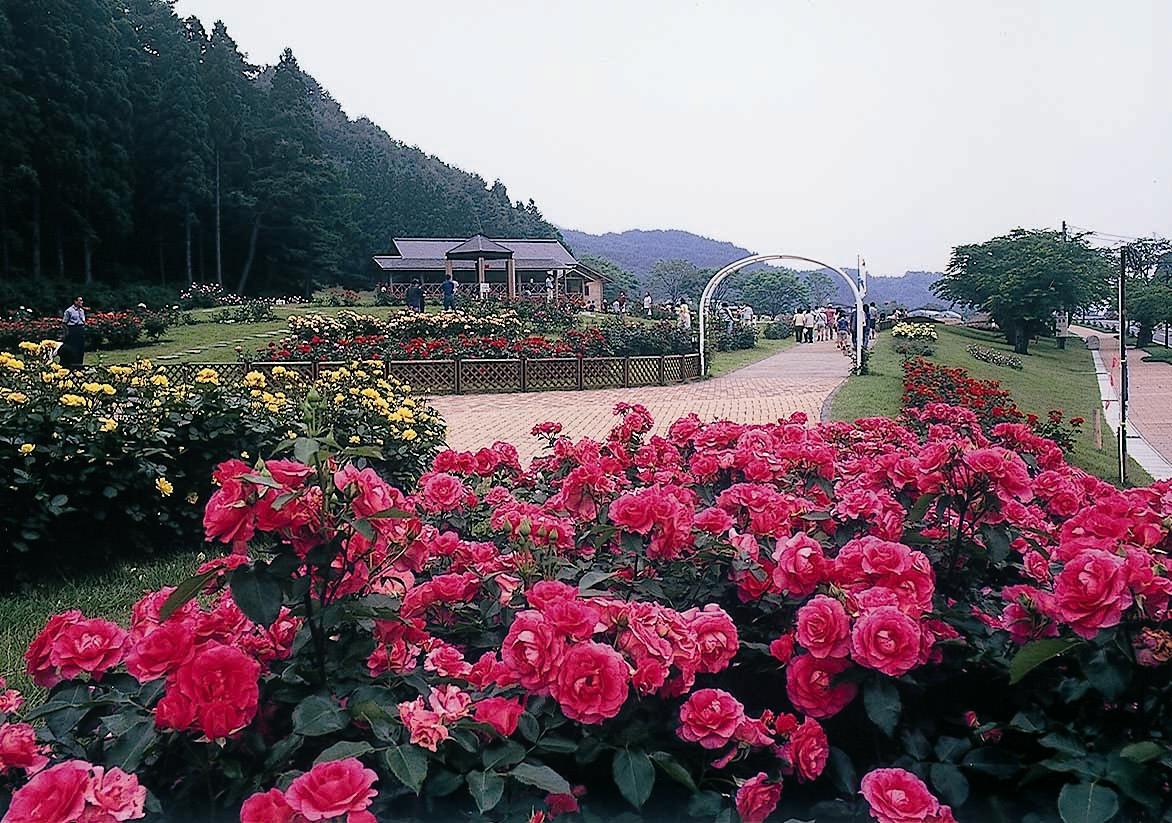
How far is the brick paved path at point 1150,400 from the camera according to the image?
11.5m

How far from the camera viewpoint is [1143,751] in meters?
1.28

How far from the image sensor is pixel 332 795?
1082 millimetres

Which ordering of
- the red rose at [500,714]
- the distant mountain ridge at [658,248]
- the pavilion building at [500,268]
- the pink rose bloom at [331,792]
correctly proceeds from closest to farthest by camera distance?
the pink rose bloom at [331,792], the red rose at [500,714], the pavilion building at [500,268], the distant mountain ridge at [658,248]

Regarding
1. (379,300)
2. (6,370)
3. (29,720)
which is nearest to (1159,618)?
(29,720)

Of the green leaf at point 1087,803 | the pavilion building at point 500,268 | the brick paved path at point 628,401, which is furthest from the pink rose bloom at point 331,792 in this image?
the pavilion building at point 500,268

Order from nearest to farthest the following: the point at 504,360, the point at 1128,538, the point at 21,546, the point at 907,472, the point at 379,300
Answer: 1. the point at 1128,538
2. the point at 907,472
3. the point at 21,546
4. the point at 504,360
5. the point at 379,300

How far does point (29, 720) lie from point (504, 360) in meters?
14.3

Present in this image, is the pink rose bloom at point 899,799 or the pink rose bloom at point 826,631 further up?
the pink rose bloom at point 826,631

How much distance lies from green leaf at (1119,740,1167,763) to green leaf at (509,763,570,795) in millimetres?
750

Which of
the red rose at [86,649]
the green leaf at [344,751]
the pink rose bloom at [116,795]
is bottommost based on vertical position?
the pink rose bloom at [116,795]

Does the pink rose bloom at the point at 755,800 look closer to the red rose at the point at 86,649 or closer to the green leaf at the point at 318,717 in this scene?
the green leaf at the point at 318,717

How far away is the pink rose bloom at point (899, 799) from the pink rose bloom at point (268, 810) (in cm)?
74

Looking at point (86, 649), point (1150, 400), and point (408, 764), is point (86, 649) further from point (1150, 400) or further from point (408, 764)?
point (1150, 400)

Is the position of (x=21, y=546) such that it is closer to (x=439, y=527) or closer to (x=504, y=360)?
(x=439, y=527)
